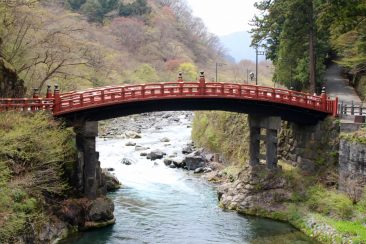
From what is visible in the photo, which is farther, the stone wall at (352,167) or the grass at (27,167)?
the stone wall at (352,167)

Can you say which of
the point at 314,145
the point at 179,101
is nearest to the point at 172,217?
the point at 179,101

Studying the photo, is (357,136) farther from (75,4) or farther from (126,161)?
(75,4)

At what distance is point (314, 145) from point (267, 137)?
348 cm

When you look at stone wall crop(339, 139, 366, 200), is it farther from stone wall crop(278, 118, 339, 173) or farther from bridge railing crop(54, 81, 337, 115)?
bridge railing crop(54, 81, 337, 115)

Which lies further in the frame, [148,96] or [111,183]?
[111,183]

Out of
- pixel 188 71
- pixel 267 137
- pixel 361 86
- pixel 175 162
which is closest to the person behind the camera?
pixel 267 137

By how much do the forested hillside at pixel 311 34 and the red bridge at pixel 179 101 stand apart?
588cm

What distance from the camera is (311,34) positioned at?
40.1 metres

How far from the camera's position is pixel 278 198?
106 feet

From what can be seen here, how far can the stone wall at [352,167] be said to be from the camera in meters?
28.5

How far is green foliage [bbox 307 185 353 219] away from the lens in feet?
90.6

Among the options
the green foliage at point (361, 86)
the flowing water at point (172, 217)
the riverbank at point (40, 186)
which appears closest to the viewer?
the riverbank at point (40, 186)

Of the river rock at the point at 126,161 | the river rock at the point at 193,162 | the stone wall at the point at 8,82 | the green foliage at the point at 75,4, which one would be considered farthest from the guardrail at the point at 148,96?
the green foliage at the point at 75,4

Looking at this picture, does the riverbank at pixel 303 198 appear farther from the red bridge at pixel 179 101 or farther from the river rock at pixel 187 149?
the river rock at pixel 187 149
